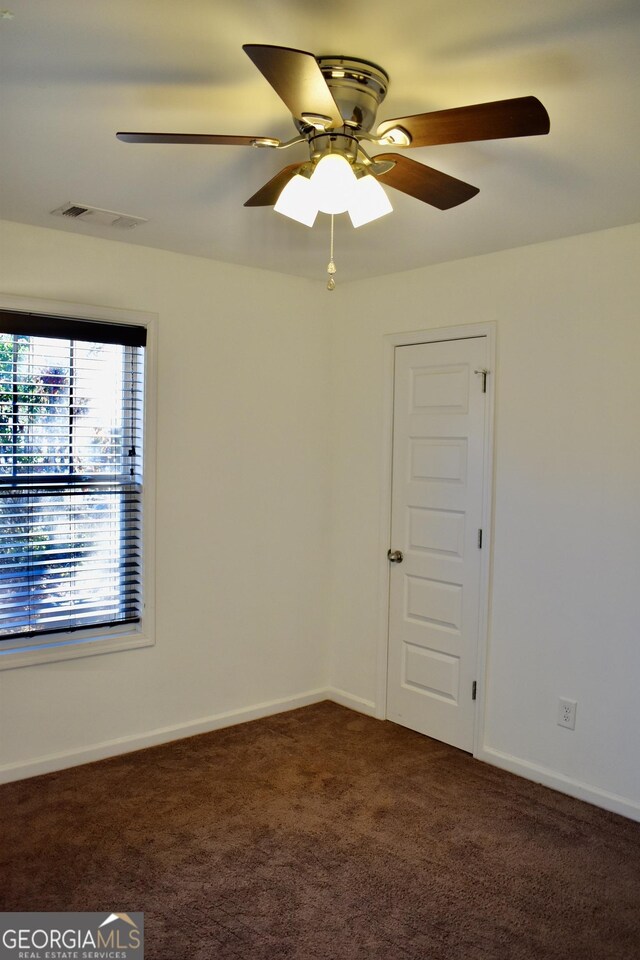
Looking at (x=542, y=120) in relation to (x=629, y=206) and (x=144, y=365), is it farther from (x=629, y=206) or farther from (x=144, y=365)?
(x=144, y=365)

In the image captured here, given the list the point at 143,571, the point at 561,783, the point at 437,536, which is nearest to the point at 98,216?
the point at 143,571

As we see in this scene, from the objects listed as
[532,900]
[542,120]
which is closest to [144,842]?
[532,900]

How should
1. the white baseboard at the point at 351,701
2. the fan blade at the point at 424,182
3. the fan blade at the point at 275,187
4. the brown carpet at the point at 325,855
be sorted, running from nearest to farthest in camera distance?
the fan blade at the point at 424,182 < the fan blade at the point at 275,187 < the brown carpet at the point at 325,855 < the white baseboard at the point at 351,701

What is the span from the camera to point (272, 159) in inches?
95.7

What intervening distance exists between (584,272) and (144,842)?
299 centimetres

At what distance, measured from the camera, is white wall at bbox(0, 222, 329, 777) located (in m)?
3.39

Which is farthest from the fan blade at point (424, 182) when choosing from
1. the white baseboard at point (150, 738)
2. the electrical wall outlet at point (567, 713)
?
the white baseboard at point (150, 738)

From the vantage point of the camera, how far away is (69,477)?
3.43 meters

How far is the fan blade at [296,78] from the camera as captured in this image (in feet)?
4.81

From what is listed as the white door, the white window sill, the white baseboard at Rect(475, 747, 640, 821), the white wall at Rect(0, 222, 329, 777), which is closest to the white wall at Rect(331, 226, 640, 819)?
the white baseboard at Rect(475, 747, 640, 821)

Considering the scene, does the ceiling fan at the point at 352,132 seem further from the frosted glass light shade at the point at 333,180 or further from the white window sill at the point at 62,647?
the white window sill at the point at 62,647

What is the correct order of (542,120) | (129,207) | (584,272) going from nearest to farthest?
1. (542,120)
2. (129,207)
3. (584,272)

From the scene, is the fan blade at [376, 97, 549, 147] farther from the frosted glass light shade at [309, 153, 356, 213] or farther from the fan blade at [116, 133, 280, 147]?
the fan blade at [116, 133, 280, 147]

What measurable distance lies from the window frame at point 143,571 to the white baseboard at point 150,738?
46cm
